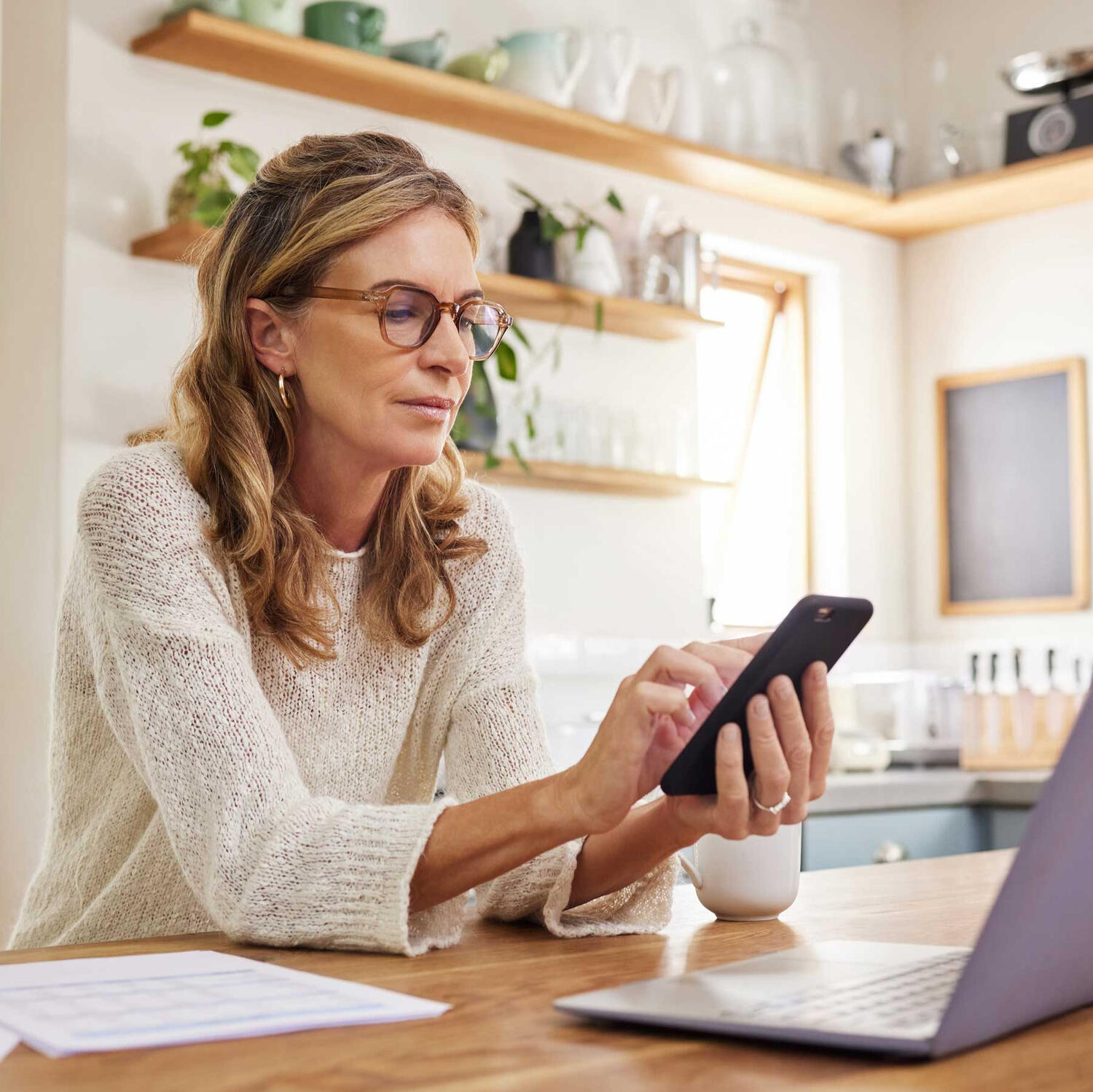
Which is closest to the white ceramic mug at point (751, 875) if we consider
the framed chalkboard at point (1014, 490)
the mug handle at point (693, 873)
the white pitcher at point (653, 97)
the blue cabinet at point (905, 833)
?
the mug handle at point (693, 873)

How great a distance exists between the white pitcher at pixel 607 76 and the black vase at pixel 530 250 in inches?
15.1

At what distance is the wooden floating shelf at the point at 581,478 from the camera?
3.65 m

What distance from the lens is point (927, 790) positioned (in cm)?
374

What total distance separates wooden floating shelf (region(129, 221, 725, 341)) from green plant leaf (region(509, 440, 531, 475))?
1.18ft

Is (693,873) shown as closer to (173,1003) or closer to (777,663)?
(777,663)

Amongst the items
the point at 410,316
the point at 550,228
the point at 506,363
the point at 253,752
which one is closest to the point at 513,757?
the point at 253,752

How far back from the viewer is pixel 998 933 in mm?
714

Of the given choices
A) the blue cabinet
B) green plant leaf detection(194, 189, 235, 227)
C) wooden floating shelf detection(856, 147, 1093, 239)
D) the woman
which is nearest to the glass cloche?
wooden floating shelf detection(856, 147, 1093, 239)

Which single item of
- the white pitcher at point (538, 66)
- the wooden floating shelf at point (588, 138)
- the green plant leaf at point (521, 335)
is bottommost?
the green plant leaf at point (521, 335)

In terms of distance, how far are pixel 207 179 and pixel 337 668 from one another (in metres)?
1.91

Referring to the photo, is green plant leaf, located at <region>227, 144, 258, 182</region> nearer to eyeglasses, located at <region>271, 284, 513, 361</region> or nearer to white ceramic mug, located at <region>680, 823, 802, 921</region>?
eyeglasses, located at <region>271, 284, 513, 361</region>

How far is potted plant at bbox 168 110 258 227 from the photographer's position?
9.86 ft

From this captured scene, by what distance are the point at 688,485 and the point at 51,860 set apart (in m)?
2.74

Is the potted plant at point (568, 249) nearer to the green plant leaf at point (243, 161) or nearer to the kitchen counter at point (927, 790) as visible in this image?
the green plant leaf at point (243, 161)
